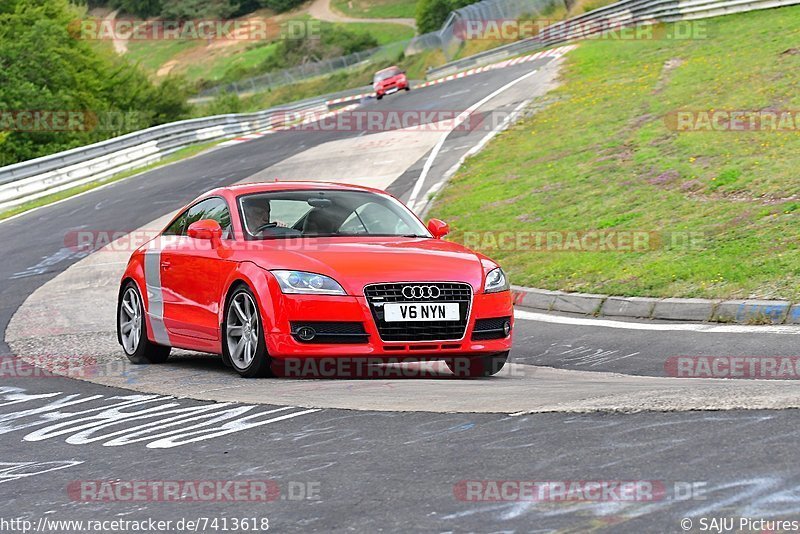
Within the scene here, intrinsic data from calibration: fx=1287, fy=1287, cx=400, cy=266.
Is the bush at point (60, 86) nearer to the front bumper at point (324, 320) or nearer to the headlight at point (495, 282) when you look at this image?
the headlight at point (495, 282)

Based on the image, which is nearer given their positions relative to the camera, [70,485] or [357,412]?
[70,485]

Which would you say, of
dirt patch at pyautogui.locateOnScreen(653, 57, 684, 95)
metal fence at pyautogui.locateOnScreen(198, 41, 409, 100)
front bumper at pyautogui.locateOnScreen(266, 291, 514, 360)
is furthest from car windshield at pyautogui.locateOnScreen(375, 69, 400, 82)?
front bumper at pyautogui.locateOnScreen(266, 291, 514, 360)

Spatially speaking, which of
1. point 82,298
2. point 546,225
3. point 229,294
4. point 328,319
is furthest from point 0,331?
point 546,225

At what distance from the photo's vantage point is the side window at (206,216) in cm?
1028

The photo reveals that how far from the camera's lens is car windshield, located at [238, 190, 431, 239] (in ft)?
32.9

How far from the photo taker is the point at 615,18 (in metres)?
48.5

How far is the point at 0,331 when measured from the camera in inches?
551

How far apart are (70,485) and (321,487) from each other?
1.29 metres

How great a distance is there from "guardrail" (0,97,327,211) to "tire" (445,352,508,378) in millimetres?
21836

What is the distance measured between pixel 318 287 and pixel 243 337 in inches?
31.3

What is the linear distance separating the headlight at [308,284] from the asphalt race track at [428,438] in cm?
62

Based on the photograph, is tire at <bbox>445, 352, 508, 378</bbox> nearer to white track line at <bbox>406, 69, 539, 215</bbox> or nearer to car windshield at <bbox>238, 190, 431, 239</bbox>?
car windshield at <bbox>238, 190, 431, 239</bbox>

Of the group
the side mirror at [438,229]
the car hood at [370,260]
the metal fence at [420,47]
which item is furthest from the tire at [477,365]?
the metal fence at [420,47]

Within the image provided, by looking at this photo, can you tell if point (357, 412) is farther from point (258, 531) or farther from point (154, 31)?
point (154, 31)
